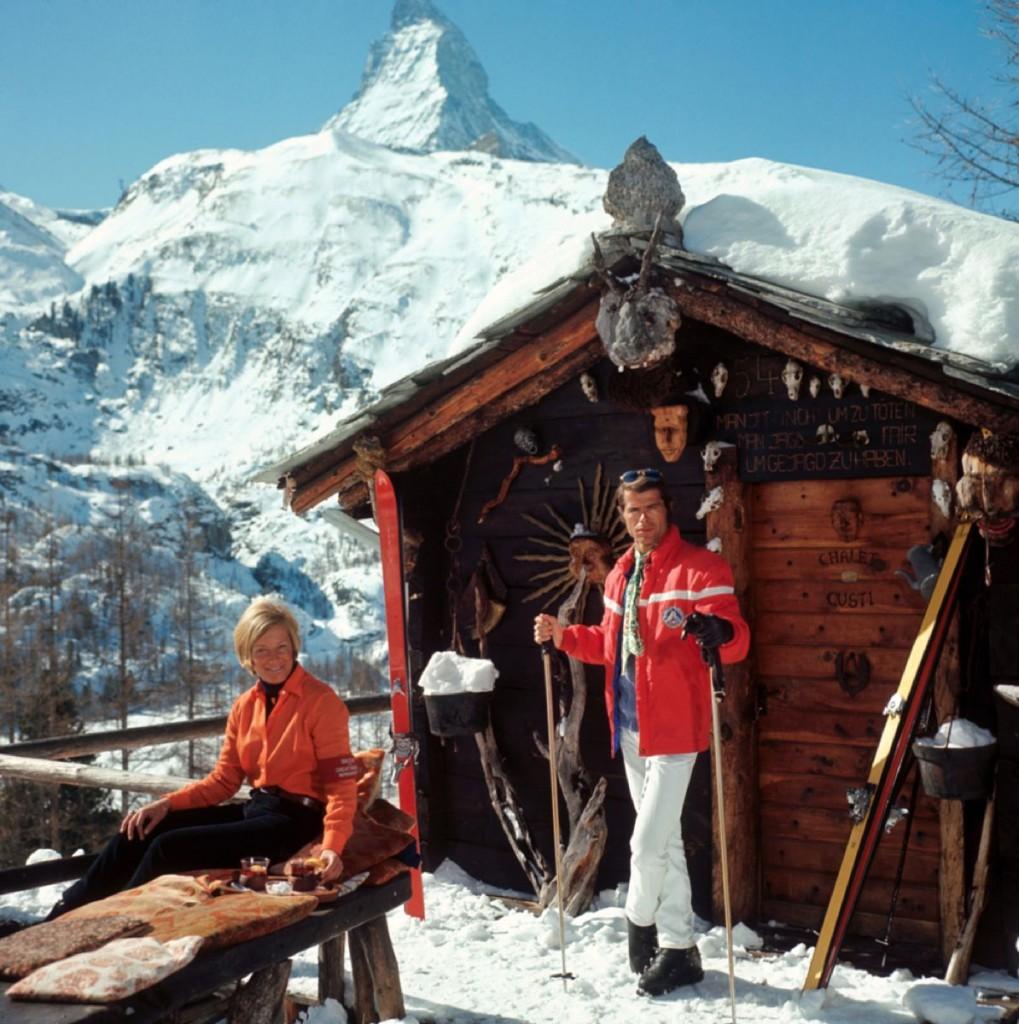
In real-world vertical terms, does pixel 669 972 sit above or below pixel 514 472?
below

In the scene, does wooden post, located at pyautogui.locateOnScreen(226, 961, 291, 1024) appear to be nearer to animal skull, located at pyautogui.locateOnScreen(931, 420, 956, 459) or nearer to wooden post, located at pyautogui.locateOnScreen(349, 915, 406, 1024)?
wooden post, located at pyautogui.locateOnScreen(349, 915, 406, 1024)

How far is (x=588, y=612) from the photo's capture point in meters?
6.21

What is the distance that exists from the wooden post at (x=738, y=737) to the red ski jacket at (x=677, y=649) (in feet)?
2.57

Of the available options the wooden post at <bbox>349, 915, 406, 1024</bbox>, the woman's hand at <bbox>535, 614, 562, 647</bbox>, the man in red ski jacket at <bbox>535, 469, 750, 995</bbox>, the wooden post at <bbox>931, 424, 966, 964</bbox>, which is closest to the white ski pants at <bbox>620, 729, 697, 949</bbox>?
the man in red ski jacket at <bbox>535, 469, 750, 995</bbox>

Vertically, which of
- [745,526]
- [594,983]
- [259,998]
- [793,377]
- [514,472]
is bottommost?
[594,983]

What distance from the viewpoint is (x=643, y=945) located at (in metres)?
4.90

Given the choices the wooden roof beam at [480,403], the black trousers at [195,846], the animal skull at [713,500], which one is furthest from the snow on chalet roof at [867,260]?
the black trousers at [195,846]

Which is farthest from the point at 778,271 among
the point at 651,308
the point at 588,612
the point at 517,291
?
the point at 588,612

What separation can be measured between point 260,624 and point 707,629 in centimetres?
173

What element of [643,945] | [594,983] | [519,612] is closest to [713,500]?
[519,612]

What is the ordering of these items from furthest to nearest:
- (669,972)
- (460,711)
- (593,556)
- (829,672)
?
(460,711), (593,556), (829,672), (669,972)

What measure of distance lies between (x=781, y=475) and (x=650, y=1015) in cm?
251

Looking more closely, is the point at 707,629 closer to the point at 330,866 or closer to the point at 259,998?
the point at 330,866

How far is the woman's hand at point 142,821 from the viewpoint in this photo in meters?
4.24
